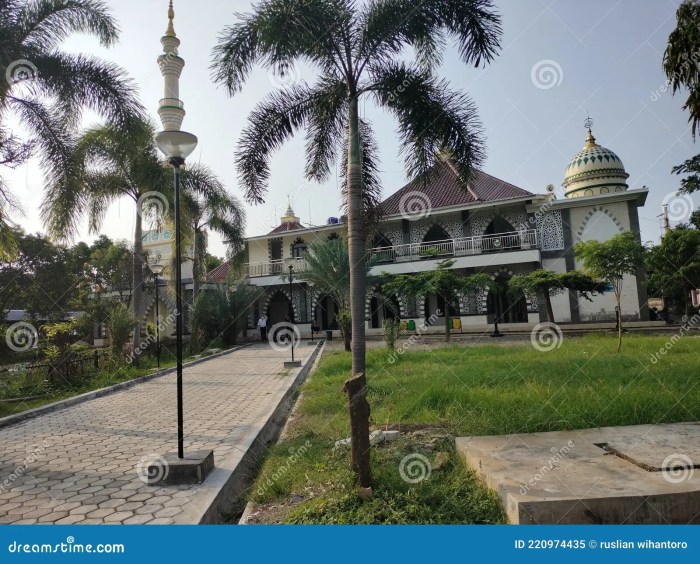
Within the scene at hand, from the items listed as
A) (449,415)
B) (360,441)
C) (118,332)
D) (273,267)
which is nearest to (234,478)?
(360,441)

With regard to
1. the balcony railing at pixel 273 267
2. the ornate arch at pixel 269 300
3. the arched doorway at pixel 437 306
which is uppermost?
the balcony railing at pixel 273 267

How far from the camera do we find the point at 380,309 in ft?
83.5

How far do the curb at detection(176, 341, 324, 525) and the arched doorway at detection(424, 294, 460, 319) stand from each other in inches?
644

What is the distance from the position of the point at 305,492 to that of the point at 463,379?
4170 mm

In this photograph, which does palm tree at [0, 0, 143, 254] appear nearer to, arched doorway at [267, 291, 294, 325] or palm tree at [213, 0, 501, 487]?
palm tree at [213, 0, 501, 487]

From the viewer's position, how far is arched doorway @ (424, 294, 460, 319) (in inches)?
882

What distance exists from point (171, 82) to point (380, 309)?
21166mm

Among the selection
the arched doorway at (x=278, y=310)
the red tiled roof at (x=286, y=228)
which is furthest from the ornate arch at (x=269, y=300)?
the red tiled roof at (x=286, y=228)

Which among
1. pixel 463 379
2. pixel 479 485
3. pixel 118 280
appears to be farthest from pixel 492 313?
pixel 118 280

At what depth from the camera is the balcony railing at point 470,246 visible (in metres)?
20.8

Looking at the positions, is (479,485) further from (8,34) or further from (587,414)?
(8,34)

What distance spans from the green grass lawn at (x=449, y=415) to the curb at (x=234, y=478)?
0.22m

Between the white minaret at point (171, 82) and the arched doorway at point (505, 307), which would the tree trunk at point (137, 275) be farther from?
the arched doorway at point (505, 307)

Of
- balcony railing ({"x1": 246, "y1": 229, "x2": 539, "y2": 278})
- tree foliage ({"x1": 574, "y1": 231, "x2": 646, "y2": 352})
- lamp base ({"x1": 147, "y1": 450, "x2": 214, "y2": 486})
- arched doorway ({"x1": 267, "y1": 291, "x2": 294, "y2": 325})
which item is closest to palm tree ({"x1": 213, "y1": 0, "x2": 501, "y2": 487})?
lamp base ({"x1": 147, "y1": 450, "x2": 214, "y2": 486})
